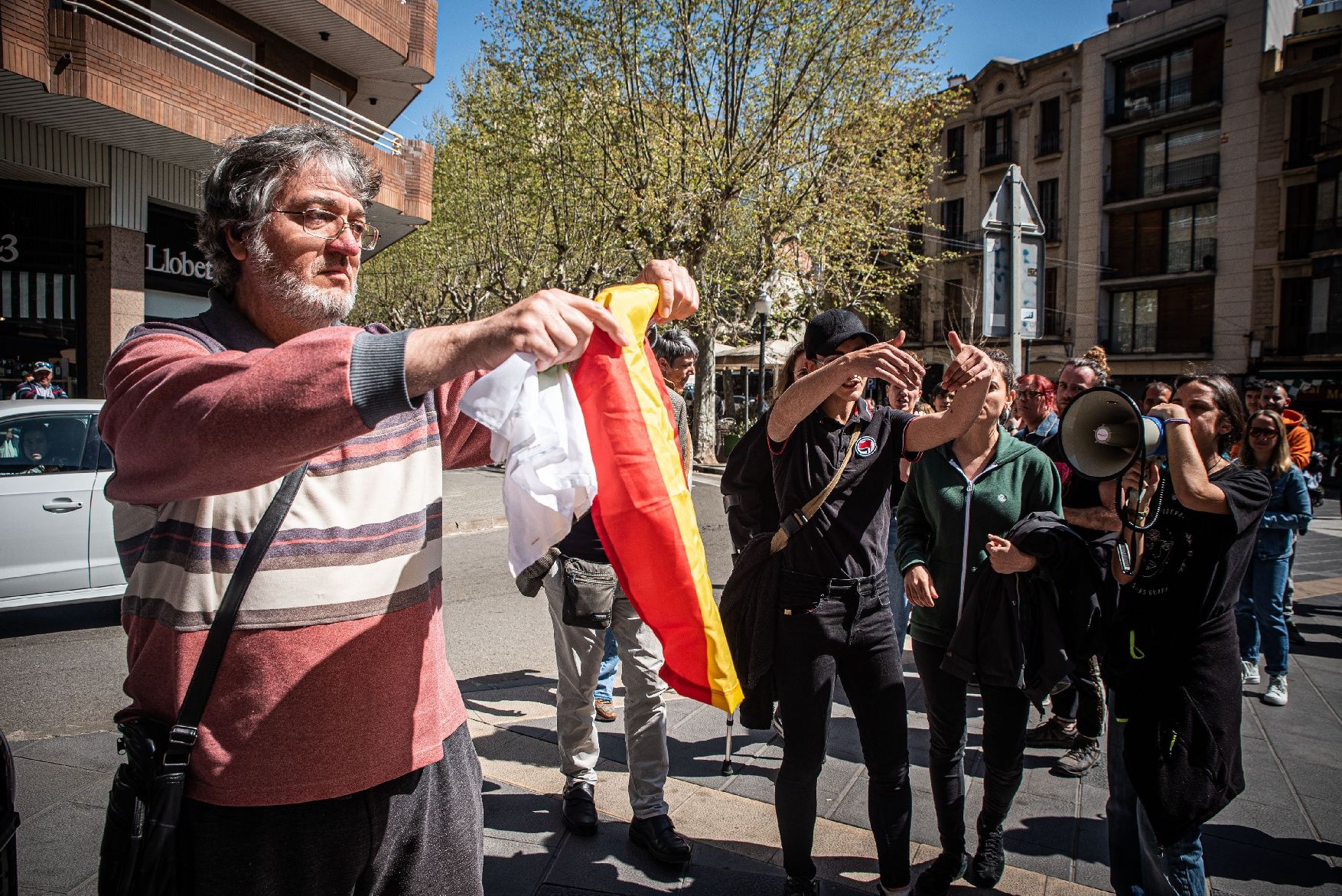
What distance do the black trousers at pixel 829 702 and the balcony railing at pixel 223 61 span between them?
8.73 m

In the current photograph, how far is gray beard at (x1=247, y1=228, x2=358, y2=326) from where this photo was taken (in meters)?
1.63

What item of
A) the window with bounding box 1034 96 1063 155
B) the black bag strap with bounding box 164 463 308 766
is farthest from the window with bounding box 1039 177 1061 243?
the black bag strap with bounding box 164 463 308 766

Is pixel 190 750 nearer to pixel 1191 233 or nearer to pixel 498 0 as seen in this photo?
pixel 498 0

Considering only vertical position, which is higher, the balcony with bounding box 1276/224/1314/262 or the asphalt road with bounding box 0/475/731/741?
the balcony with bounding box 1276/224/1314/262

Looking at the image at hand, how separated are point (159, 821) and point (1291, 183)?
34888 mm

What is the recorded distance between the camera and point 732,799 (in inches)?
152

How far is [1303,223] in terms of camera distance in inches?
1070

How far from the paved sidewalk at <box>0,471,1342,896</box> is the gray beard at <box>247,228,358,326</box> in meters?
2.37

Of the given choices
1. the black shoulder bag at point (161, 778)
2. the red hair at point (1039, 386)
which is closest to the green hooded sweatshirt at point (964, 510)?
the red hair at point (1039, 386)

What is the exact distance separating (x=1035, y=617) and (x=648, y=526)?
7.06ft

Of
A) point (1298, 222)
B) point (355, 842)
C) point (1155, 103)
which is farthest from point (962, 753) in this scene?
point (1155, 103)

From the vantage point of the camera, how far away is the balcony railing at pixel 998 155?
34.8 meters

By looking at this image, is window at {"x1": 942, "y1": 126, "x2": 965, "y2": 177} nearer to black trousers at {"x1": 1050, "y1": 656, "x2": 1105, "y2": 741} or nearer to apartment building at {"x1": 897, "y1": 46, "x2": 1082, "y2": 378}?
apartment building at {"x1": 897, "y1": 46, "x2": 1082, "y2": 378}

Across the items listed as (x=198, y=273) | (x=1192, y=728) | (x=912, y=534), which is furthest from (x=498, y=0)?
(x=1192, y=728)
